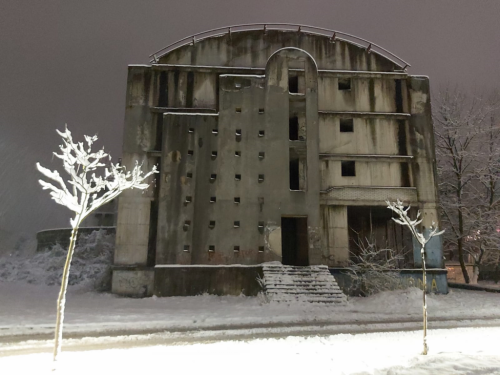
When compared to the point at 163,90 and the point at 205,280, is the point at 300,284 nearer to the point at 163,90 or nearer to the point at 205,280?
the point at 205,280

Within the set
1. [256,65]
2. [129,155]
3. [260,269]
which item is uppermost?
[256,65]

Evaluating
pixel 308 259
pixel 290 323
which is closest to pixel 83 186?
pixel 290 323

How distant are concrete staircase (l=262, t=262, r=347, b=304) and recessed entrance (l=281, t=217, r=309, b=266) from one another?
97.7 inches

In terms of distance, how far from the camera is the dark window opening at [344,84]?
87.1 ft

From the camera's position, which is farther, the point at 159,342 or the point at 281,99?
the point at 281,99

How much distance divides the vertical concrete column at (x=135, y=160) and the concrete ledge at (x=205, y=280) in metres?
2.17

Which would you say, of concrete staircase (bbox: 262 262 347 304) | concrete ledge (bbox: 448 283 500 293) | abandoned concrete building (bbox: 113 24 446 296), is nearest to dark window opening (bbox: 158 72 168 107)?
abandoned concrete building (bbox: 113 24 446 296)

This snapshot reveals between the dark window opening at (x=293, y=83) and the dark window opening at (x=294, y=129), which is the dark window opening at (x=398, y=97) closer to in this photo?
the dark window opening at (x=293, y=83)

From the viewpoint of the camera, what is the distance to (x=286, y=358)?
8648mm

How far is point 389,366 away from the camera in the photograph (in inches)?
316

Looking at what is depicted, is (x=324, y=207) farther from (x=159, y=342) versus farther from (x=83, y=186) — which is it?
(x=83, y=186)

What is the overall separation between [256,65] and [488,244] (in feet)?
68.8

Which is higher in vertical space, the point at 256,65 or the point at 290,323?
the point at 256,65

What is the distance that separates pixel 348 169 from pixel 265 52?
10.1 m
